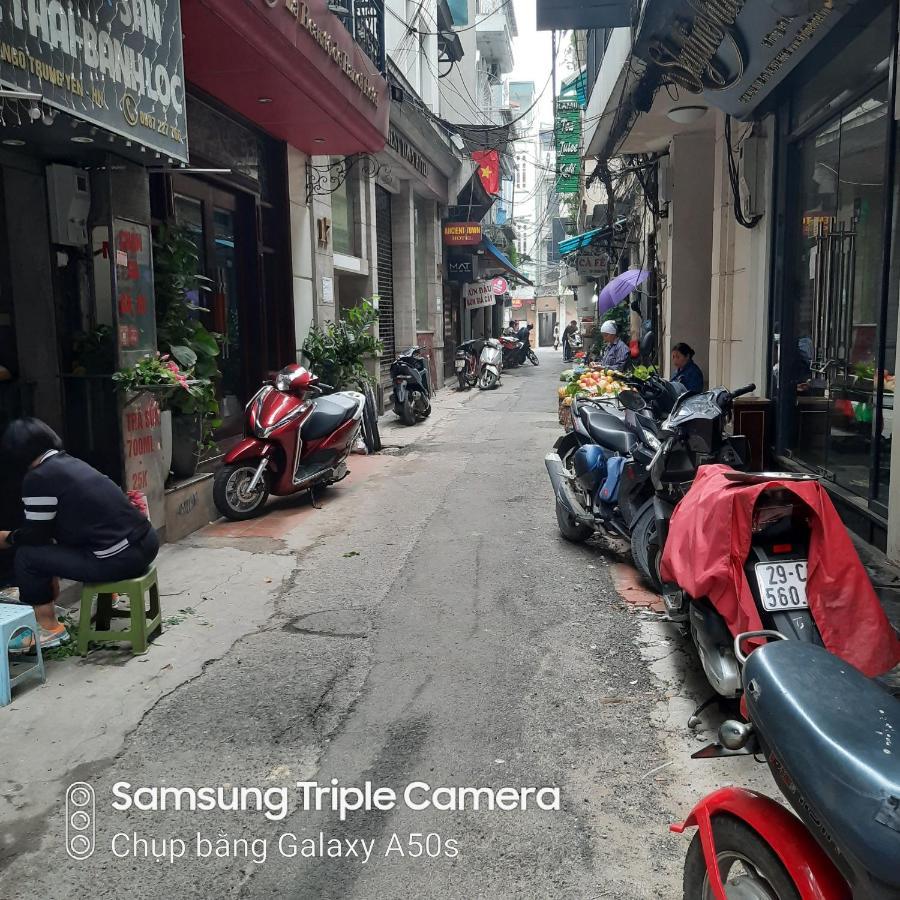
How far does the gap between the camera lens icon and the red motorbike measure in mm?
4008

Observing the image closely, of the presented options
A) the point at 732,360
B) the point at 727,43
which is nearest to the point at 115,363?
the point at 727,43

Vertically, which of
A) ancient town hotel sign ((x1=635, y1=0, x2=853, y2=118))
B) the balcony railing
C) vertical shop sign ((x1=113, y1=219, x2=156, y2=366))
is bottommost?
vertical shop sign ((x1=113, y1=219, x2=156, y2=366))

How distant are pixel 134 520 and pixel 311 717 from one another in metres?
1.43

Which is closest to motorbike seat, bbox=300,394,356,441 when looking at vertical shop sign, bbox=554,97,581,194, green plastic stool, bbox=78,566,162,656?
green plastic stool, bbox=78,566,162,656

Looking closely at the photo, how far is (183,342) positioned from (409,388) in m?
6.97

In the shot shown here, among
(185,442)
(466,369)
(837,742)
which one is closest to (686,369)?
(185,442)

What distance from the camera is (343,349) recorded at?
10.2m

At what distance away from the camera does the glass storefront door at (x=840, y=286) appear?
5410mm

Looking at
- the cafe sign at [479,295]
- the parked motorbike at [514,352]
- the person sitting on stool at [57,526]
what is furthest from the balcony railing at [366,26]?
the parked motorbike at [514,352]

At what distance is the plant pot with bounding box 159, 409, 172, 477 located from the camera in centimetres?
627

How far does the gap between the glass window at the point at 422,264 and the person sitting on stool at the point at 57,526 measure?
14.7m

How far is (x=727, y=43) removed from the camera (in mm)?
6344

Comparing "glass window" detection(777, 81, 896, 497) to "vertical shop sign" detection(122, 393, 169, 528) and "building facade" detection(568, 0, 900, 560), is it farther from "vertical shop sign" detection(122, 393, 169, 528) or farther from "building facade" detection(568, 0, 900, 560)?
"vertical shop sign" detection(122, 393, 169, 528)

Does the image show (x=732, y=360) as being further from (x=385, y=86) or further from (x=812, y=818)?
(x=812, y=818)
